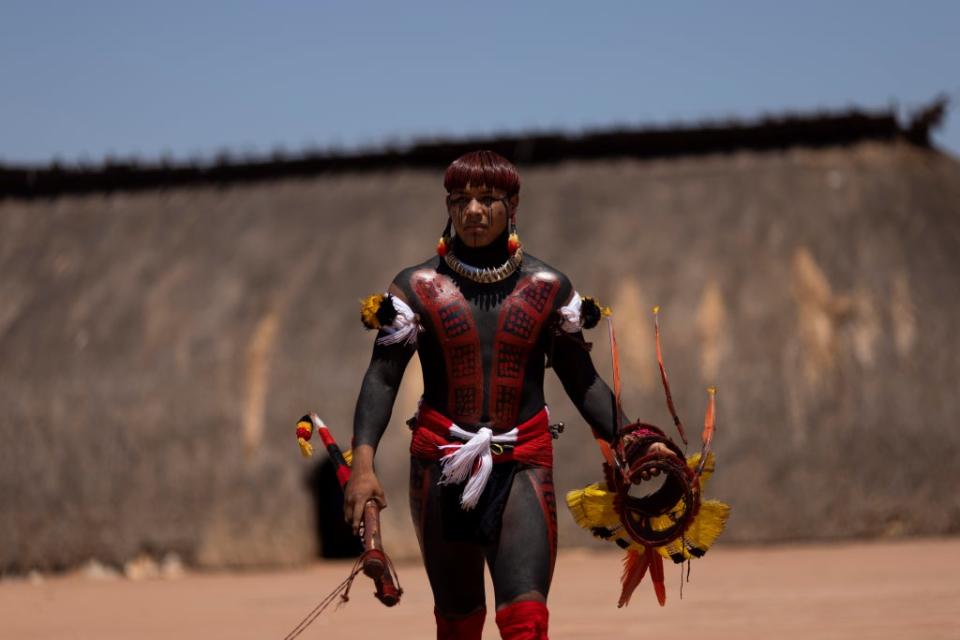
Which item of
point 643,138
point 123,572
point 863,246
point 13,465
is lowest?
point 123,572

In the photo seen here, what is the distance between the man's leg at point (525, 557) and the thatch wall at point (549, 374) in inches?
428

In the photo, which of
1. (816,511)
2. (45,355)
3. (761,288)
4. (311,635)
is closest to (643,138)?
(761,288)

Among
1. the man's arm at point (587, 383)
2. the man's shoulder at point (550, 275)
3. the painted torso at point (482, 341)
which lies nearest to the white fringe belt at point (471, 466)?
the painted torso at point (482, 341)

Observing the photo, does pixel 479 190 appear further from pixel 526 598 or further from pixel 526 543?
pixel 526 598

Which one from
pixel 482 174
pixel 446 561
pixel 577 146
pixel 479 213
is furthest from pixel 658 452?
pixel 577 146

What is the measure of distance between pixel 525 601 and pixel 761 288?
12.4 metres

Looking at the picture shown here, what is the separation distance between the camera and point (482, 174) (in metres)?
5.12

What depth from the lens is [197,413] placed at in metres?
16.8

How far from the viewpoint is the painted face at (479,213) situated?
5.11 meters

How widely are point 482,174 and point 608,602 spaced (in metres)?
6.44

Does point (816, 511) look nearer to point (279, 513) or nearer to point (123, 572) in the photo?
point (279, 513)

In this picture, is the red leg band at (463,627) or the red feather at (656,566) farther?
the red feather at (656,566)

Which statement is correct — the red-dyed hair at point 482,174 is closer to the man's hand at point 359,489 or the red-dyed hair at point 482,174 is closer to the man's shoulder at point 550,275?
the man's shoulder at point 550,275

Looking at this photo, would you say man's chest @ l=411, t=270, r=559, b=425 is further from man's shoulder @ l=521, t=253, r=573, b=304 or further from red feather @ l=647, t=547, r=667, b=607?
red feather @ l=647, t=547, r=667, b=607
